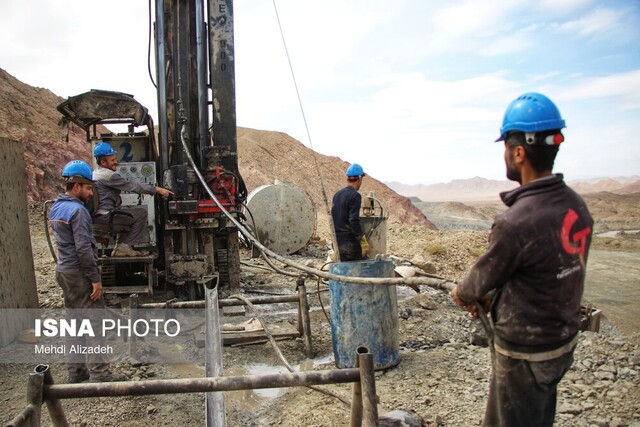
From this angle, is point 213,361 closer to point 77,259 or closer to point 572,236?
point 77,259

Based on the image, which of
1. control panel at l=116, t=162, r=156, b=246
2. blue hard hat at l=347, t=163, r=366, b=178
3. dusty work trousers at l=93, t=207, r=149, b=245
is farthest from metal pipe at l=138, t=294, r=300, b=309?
blue hard hat at l=347, t=163, r=366, b=178

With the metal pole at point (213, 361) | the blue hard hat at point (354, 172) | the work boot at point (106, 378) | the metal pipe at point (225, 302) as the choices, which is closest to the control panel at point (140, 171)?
the metal pipe at point (225, 302)

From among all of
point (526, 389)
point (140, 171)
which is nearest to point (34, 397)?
point (526, 389)

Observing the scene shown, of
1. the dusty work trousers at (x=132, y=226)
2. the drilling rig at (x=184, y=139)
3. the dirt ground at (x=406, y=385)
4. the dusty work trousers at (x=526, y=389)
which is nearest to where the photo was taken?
the dusty work trousers at (x=526, y=389)

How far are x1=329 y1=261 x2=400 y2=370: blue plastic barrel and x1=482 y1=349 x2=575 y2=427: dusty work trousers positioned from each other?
2.40 metres

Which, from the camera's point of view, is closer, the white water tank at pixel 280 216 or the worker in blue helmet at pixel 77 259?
the worker in blue helmet at pixel 77 259

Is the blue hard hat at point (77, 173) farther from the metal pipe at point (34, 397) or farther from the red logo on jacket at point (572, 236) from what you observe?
the red logo on jacket at point (572, 236)

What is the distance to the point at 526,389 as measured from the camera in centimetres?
240

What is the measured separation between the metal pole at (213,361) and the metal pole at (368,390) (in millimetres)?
1168

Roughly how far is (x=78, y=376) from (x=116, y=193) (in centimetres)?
251

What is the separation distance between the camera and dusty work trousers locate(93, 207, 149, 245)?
657 cm

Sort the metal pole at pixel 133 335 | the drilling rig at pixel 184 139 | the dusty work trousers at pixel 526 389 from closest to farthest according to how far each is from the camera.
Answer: the dusty work trousers at pixel 526 389 → the metal pole at pixel 133 335 → the drilling rig at pixel 184 139

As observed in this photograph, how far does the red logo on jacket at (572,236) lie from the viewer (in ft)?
7.54

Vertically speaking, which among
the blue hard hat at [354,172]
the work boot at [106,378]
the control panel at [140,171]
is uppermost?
the control panel at [140,171]
